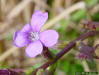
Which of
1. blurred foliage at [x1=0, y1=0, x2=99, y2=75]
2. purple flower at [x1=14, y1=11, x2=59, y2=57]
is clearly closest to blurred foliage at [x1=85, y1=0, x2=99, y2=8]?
blurred foliage at [x1=0, y1=0, x2=99, y2=75]

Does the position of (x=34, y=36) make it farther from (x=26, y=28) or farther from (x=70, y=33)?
(x=70, y=33)

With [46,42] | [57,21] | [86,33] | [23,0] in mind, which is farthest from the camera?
[23,0]

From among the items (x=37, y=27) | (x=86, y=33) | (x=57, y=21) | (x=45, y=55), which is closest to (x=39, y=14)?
(x=37, y=27)

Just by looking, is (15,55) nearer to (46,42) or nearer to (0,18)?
(0,18)

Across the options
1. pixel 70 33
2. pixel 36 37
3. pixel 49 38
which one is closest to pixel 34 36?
→ pixel 36 37

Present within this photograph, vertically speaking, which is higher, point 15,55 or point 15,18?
point 15,18

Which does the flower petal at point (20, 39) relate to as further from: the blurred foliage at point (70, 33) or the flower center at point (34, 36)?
the blurred foliage at point (70, 33)

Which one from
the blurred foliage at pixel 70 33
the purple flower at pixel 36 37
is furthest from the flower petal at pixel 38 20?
the blurred foliage at pixel 70 33
